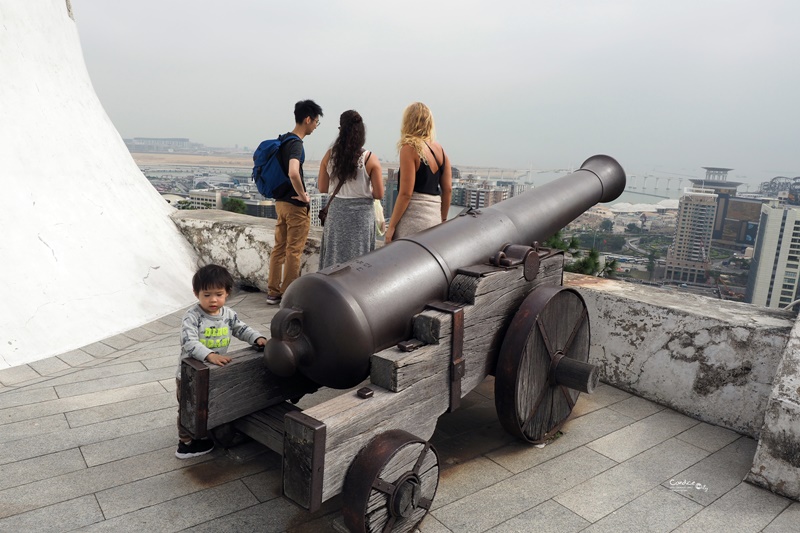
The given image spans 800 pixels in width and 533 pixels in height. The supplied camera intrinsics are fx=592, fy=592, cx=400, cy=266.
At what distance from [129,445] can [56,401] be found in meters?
0.69

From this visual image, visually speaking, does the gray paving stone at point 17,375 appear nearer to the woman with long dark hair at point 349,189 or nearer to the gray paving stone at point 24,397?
the gray paving stone at point 24,397

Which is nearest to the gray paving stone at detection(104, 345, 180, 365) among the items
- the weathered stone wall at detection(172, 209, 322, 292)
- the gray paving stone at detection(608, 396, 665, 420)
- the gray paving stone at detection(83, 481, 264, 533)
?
the weathered stone wall at detection(172, 209, 322, 292)

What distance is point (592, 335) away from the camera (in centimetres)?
346

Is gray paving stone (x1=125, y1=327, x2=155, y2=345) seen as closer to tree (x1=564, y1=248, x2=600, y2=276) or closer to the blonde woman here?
the blonde woman

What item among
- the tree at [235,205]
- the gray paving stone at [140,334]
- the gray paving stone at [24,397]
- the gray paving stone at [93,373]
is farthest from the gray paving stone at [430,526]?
the tree at [235,205]

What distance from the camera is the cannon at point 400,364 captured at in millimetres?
1776

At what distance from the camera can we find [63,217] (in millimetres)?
4180

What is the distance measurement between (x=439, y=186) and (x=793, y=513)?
2.24 meters

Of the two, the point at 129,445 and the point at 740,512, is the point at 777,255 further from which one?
the point at 129,445

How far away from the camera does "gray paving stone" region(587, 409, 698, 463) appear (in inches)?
105

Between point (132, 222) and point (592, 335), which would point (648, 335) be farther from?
point (132, 222)

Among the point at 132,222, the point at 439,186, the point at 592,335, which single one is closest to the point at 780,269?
the point at 592,335

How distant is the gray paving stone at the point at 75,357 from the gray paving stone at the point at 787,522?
11.5 feet

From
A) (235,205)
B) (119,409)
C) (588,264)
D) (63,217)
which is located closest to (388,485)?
(119,409)
